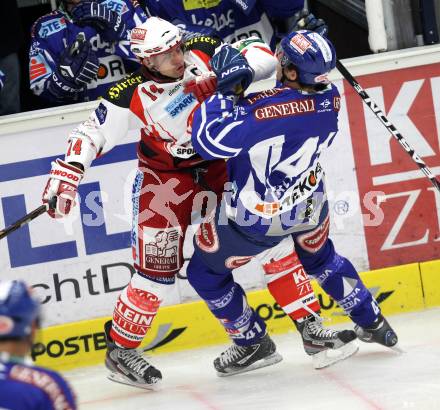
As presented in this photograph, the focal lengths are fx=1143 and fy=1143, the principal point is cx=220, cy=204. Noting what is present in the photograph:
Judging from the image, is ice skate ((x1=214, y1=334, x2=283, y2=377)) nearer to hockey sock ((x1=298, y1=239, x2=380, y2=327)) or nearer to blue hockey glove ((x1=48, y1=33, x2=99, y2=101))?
hockey sock ((x1=298, y1=239, x2=380, y2=327))

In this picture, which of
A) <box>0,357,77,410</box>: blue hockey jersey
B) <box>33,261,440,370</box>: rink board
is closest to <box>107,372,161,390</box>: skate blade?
<box>33,261,440,370</box>: rink board

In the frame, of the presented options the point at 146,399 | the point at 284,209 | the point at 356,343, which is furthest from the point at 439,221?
the point at 146,399

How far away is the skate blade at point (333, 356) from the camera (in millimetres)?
4258

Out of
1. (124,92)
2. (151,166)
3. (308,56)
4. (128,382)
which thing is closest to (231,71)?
(308,56)

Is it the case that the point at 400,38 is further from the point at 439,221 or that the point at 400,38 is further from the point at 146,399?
the point at 146,399

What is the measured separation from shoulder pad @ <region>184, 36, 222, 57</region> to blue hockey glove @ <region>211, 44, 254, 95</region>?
16.6 inches

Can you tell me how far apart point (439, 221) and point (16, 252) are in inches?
72.1

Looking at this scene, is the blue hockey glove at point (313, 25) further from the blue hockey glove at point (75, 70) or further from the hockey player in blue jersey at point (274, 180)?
the blue hockey glove at point (75, 70)

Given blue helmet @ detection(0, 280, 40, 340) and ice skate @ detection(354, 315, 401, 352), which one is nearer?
blue helmet @ detection(0, 280, 40, 340)

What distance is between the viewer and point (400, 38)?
504 cm


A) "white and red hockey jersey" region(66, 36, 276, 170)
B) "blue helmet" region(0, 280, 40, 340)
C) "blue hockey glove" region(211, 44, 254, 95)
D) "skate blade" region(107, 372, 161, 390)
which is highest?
"blue hockey glove" region(211, 44, 254, 95)

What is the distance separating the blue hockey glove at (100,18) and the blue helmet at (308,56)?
135 centimetres

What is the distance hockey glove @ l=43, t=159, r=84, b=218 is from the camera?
4.04 metres

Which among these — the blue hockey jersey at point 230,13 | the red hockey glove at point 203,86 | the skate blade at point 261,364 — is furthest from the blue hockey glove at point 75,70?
the skate blade at point 261,364
